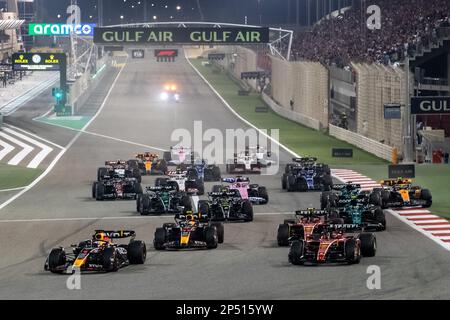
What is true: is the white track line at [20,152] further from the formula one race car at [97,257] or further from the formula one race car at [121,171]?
the formula one race car at [97,257]

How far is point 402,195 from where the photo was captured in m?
41.6

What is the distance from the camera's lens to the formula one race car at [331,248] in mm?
29942

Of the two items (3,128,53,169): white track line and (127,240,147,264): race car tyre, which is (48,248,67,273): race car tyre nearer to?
(127,240,147,264): race car tyre

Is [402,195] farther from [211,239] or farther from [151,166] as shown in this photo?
[151,166]

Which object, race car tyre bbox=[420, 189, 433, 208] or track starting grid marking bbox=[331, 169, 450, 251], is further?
race car tyre bbox=[420, 189, 433, 208]

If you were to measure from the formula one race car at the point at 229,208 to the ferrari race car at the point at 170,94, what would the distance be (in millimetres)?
73415

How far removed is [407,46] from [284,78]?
1151 inches

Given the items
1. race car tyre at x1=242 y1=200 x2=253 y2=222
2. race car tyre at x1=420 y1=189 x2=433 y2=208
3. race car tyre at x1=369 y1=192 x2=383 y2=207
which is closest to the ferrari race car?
race car tyre at x1=420 y1=189 x2=433 y2=208

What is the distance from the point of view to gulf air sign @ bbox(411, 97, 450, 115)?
5522 centimetres

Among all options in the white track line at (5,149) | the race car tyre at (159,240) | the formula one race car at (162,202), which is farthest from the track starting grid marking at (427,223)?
the white track line at (5,149)

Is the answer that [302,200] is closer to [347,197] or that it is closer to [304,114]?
[347,197]

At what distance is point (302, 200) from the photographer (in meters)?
45.0

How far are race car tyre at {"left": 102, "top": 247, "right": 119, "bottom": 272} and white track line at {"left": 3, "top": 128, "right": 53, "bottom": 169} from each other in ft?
110
